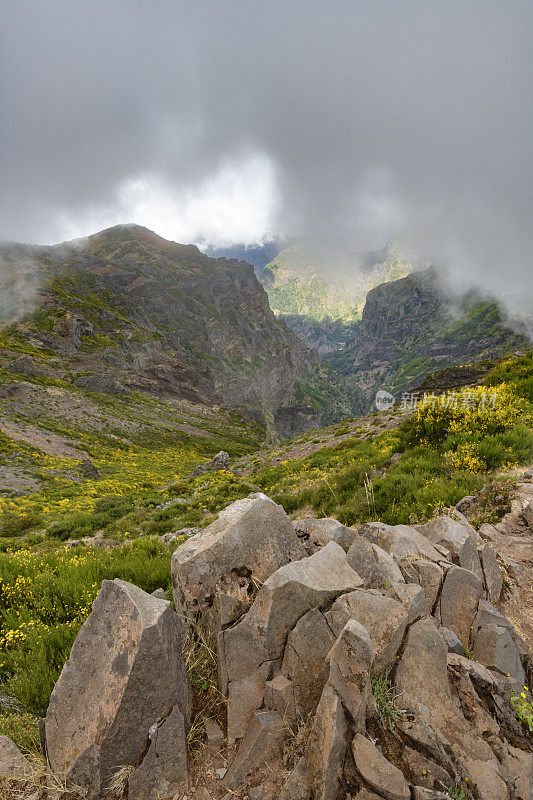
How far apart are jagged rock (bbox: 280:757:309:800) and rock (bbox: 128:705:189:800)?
104 cm

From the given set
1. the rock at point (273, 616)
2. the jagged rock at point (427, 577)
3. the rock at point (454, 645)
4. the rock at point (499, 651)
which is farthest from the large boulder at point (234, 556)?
the rock at point (499, 651)

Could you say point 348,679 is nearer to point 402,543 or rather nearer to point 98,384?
A: point 402,543

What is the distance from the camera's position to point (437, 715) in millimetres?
3039

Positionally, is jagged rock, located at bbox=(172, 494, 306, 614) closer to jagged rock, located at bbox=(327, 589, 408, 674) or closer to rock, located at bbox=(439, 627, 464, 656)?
jagged rock, located at bbox=(327, 589, 408, 674)

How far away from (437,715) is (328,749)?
4.12ft

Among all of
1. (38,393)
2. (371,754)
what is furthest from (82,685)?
(38,393)

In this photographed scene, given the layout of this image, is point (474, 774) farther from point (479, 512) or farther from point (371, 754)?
point (479, 512)

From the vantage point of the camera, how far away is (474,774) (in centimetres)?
267

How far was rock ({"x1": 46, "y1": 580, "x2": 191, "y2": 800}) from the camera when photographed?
2.95 meters

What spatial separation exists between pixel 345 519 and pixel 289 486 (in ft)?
25.5

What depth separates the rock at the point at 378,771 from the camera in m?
2.43

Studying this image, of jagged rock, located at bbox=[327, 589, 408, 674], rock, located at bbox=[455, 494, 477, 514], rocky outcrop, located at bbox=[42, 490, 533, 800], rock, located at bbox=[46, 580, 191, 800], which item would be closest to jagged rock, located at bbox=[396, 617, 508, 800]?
rocky outcrop, located at bbox=[42, 490, 533, 800]

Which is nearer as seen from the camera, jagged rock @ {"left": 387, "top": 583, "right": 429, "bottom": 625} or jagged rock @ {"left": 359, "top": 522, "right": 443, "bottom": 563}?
jagged rock @ {"left": 387, "top": 583, "right": 429, "bottom": 625}

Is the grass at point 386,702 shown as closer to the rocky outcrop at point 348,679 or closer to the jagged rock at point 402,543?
the rocky outcrop at point 348,679
